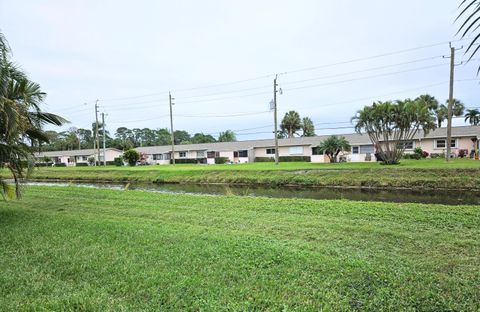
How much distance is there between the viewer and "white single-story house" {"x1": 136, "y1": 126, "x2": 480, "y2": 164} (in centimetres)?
3631

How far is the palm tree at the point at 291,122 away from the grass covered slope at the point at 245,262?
5494cm

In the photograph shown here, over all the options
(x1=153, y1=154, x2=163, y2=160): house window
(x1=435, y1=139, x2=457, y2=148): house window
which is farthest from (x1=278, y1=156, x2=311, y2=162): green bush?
(x1=153, y1=154, x2=163, y2=160): house window

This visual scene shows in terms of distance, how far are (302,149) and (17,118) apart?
38.4 metres

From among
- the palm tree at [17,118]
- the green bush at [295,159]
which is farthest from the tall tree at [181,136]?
the palm tree at [17,118]

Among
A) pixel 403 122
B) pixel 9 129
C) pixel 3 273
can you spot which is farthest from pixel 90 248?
pixel 403 122

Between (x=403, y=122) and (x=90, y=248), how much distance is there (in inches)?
1112

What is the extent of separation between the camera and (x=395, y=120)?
28453 millimetres

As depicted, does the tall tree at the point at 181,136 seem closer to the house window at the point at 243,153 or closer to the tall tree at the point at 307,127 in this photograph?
the tall tree at the point at 307,127

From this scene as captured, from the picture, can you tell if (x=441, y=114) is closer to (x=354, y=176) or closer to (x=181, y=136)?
(x=354, y=176)

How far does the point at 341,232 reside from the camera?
7.21 meters

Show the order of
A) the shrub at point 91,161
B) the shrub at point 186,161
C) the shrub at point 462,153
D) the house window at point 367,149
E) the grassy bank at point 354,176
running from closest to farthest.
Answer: the grassy bank at point 354,176 → the shrub at point 462,153 → the house window at point 367,149 → the shrub at point 186,161 → the shrub at point 91,161

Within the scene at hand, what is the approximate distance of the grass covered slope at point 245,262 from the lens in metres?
3.94

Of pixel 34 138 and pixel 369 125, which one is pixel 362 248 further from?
pixel 369 125

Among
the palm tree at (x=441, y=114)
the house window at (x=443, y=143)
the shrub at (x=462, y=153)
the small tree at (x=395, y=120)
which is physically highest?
the palm tree at (x=441, y=114)
